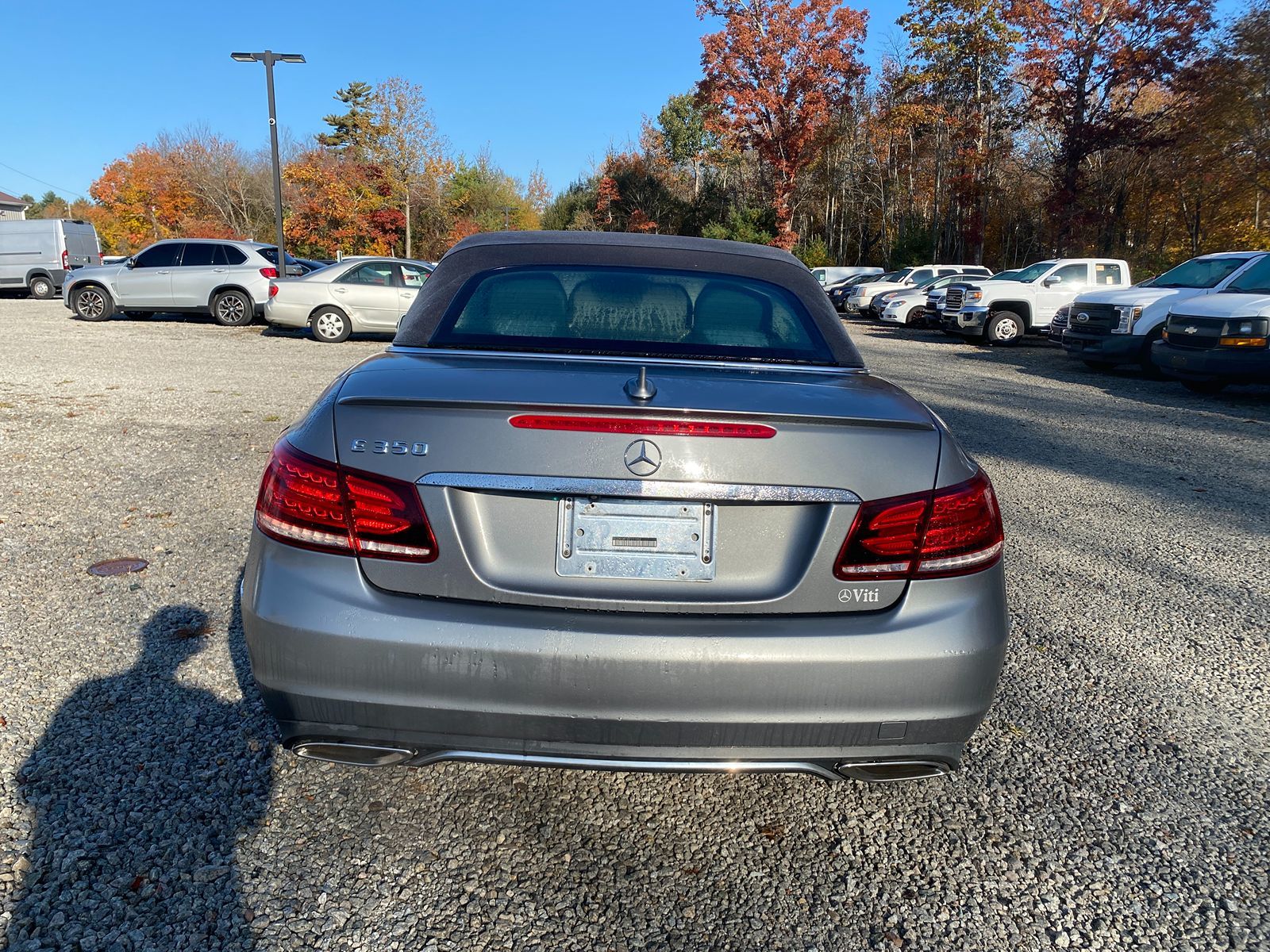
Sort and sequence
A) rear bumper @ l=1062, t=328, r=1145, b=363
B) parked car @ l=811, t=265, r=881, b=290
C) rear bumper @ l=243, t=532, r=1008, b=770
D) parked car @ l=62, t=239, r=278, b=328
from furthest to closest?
parked car @ l=811, t=265, r=881, b=290
parked car @ l=62, t=239, r=278, b=328
rear bumper @ l=1062, t=328, r=1145, b=363
rear bumper @ l=243, t=532, r=1008, b=770

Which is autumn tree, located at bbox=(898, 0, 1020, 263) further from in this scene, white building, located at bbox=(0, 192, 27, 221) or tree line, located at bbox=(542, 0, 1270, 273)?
white building, located at bbox=(0, 192, 27, 221)

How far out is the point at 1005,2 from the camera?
30.9m

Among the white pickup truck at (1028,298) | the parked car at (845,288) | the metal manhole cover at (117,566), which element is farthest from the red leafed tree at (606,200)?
the metal manhole cover at (117,566)

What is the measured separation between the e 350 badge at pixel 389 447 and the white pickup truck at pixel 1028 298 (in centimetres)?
1955

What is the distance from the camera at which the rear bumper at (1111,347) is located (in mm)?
13312

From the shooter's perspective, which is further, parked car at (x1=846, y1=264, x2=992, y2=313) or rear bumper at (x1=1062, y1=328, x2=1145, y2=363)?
parked car at (x1=846, y1=264, x2=992, y2=313)

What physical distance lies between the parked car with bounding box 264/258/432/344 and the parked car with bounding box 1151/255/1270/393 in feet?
39.7

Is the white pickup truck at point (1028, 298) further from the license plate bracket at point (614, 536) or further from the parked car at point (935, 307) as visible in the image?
the license plate bracket at point (614, 536)

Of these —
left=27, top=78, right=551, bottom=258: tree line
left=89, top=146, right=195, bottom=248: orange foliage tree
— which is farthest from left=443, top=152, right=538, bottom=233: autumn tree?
left=89, top=146, right=195, bottom=248: orange foliage tree

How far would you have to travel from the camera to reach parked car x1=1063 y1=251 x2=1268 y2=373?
13008mm

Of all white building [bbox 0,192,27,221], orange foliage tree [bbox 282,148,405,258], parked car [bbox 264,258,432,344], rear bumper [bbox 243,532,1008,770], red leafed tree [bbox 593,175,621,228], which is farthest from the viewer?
white building [bbox 0,192,27,221]

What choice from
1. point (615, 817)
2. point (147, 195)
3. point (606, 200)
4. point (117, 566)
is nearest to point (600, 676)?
point (615, 817)

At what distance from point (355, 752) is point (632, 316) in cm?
161

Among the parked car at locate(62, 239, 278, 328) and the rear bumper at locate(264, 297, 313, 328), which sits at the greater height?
the parked car at locate(62, 239, 278, 328)
